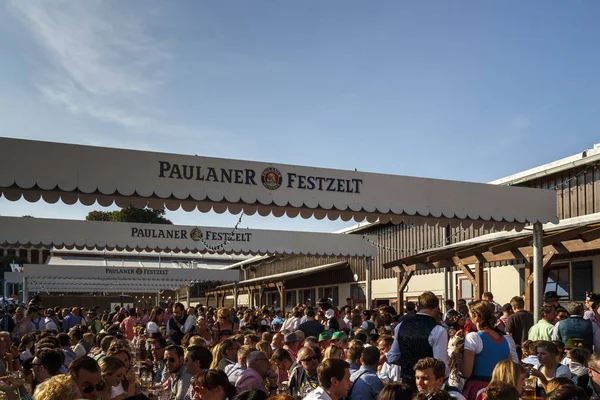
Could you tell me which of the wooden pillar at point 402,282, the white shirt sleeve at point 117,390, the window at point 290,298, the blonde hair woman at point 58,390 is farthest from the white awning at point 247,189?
the window at point 290,298

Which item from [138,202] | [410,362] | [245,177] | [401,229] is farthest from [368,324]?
[401,229]

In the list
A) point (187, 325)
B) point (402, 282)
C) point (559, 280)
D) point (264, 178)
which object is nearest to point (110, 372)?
point (264, 178)

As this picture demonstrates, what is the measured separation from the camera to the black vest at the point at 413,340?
6.43m

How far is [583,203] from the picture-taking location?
1516cm

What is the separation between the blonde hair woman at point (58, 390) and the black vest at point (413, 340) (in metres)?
3.58

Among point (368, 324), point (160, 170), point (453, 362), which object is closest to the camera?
point (453, 362)

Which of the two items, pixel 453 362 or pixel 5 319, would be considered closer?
pixel 453 362

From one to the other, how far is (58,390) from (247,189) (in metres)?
6.66

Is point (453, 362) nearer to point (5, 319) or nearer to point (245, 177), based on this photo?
point (245, 177)

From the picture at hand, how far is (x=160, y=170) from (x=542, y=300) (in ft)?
23.4

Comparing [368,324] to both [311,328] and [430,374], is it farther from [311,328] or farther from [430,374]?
[430,374]

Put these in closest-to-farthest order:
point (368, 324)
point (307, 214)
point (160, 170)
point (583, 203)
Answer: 1. point (160, 170)
2. point (307, 214)
3. point (368, 324)
4. point (583, 203)

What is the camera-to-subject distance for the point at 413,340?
6.50 m

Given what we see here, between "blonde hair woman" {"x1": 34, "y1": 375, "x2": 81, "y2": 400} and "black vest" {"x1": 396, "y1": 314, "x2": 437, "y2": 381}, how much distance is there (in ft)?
11.7
